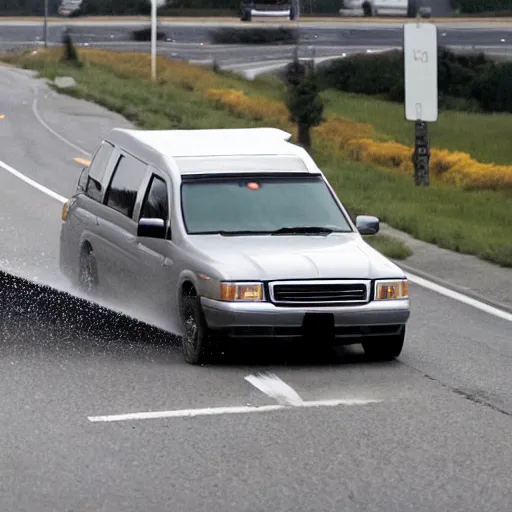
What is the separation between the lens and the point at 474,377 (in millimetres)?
12086

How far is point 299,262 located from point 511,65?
5904 cm

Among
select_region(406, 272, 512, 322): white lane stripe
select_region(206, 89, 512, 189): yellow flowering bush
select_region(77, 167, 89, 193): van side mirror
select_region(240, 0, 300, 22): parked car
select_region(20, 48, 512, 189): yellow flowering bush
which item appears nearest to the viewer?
Result: select_region(77, 167, 89, 193): van side mirror

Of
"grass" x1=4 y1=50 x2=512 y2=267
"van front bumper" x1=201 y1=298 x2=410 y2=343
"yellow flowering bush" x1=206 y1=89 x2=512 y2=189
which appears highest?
"van front bumper" x1=201 y1=298 x2=410 y2=343

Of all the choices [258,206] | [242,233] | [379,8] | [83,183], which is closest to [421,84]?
[83,183]

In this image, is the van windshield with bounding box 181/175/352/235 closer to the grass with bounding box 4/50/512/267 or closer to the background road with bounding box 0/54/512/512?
the background road with bounding box 0/54/512/512

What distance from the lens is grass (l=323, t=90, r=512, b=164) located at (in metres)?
55.9

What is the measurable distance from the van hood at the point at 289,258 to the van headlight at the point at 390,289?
0.16 ft

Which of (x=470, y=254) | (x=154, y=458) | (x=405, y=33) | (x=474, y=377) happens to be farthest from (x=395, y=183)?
(x=154, y=458)

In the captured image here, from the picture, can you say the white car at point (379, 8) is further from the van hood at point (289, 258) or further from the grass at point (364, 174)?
the van hood at point (289, 258)

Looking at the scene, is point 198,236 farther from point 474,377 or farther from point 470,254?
point 470,254

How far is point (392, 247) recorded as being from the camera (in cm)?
2131

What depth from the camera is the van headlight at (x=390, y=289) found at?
39.9ft

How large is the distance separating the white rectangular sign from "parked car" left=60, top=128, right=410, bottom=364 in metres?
19.1

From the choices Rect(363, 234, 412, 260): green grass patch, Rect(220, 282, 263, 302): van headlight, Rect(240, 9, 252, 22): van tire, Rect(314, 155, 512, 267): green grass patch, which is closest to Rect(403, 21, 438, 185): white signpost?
Rect(314, 155, 512, 267): green grass patch
